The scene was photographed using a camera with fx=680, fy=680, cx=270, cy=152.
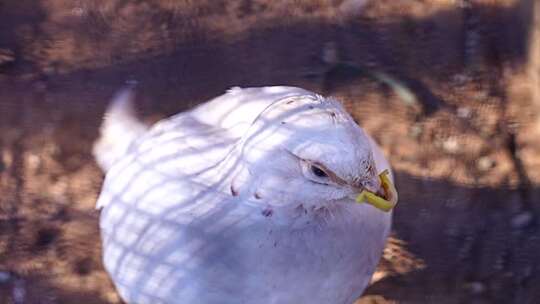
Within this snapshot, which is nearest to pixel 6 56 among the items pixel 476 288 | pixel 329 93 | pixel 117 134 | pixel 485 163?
pixel 117 134

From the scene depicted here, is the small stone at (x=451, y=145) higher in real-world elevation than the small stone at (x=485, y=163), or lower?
higher

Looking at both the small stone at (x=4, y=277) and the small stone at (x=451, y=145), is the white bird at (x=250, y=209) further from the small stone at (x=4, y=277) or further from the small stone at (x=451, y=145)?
the small stone at (x=451, y=145)

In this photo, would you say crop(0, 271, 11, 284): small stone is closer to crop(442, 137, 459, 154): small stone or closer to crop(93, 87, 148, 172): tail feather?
crop(93, 87, 148, 172): tail feather

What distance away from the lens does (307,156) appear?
1751 millimetres

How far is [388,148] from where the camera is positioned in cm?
317

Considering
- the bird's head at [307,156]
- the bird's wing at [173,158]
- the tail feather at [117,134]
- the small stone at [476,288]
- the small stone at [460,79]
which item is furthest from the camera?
the small stone at [460,79]

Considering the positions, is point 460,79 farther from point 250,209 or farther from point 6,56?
point 6,56

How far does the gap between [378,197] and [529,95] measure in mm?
1649

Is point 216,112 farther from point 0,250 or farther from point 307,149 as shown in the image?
point 0,250

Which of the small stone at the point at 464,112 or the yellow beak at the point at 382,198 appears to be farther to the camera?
the small stone at the point at 464,112

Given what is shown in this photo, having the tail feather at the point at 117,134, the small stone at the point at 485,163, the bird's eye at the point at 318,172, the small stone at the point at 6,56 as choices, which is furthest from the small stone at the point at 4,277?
the small stone at the point at 485,163

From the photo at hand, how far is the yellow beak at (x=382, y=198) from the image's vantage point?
6.03ft

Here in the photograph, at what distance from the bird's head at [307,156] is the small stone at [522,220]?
4.31 feet

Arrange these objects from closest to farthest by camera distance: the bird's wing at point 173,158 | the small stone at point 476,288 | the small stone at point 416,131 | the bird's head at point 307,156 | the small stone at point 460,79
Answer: the bird's head at point 307,156, the bird's wing at point 173,158, the small stone at point 476,288, the small stone at point 416,131, the small stone at point 460,79
